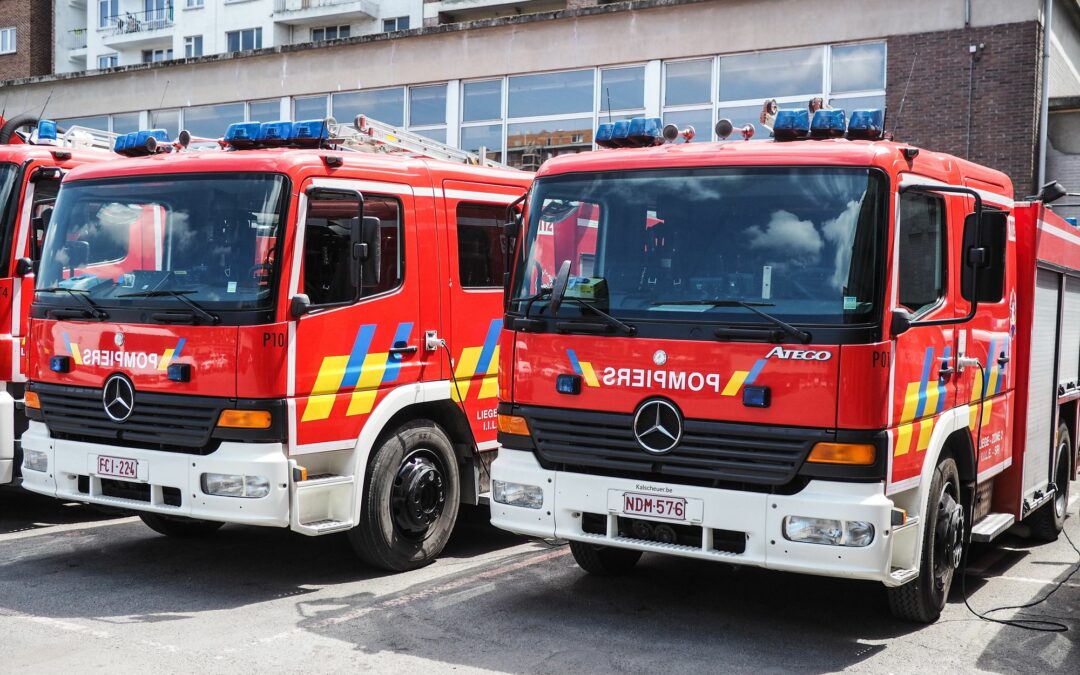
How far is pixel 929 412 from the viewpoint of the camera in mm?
6203

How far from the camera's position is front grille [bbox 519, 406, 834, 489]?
5684 millimetres

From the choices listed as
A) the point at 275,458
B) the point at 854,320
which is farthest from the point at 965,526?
the point at 275,458

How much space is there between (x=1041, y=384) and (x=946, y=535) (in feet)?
7.42

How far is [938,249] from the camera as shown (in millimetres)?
6270

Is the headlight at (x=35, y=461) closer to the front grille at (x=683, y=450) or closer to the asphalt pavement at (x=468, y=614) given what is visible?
the asphalt pavement at (x=468, y=614)

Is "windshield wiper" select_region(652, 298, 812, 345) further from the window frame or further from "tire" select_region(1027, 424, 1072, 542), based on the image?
"tire" select_region(1027, 424, 1072, 542)

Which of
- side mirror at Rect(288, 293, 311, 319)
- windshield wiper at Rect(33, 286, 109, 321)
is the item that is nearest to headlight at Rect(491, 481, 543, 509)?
side mirror at Rect(288, 293, 311, 319)

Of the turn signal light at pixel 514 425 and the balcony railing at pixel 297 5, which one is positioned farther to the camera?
the balcony railing at pixel 297 5

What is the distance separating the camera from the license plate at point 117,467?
6.92 meters

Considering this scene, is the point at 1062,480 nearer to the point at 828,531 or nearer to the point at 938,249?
the point at 938,249

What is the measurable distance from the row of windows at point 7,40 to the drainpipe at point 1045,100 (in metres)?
43.5

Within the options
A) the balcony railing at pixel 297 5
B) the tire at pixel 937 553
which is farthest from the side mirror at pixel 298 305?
the balcony railing at pixel 297 5

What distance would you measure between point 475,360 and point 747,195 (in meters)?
2.97

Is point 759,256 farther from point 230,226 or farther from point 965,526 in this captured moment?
point 230,226
